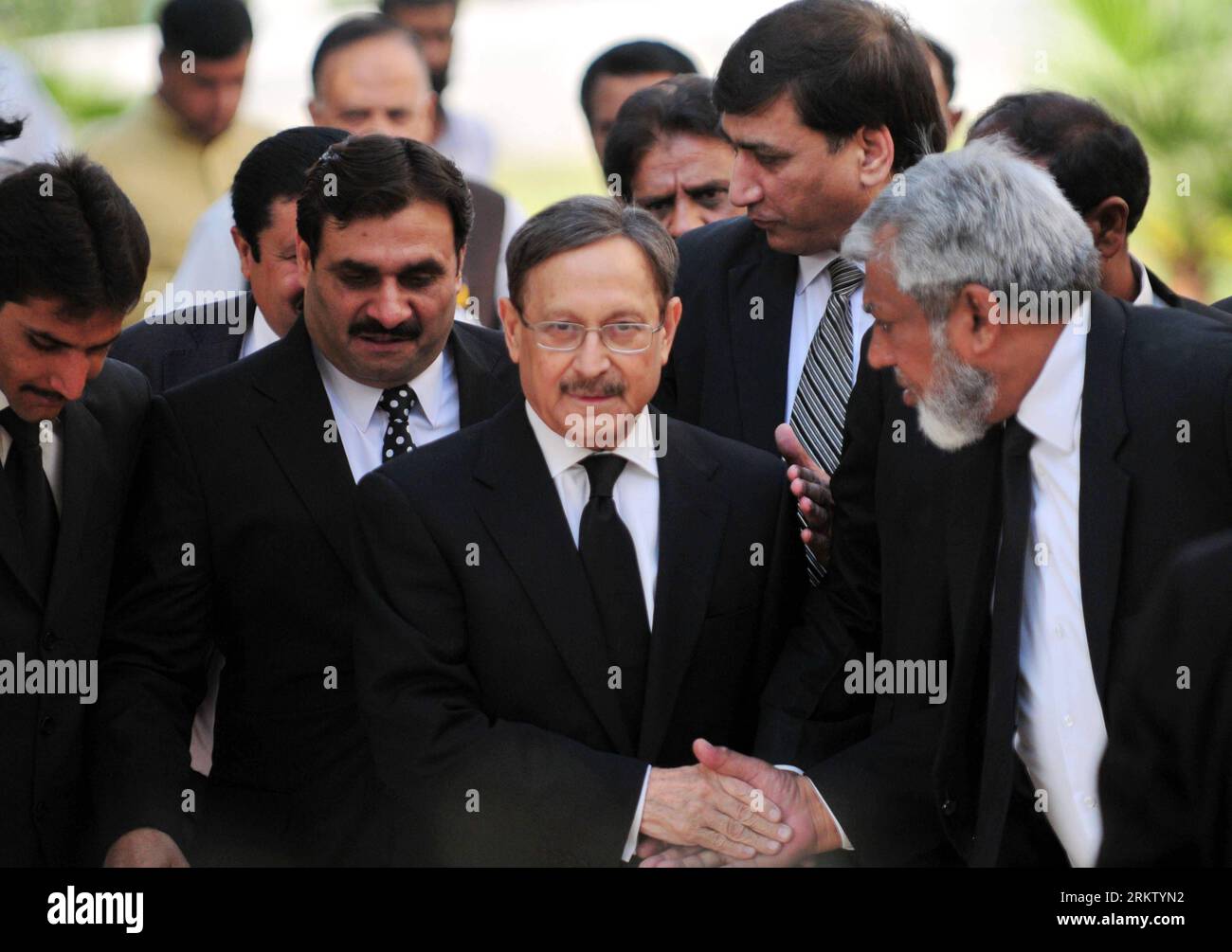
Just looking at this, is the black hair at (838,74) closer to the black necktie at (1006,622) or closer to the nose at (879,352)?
the nose at (879,352)

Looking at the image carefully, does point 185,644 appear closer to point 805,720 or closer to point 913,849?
point 805,720

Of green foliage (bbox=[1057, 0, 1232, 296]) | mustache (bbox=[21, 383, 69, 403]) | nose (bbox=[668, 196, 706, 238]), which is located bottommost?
mustache (bbox=[21, 383, 69, 403])

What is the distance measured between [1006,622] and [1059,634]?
0.10 meters

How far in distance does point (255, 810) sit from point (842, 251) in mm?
1825

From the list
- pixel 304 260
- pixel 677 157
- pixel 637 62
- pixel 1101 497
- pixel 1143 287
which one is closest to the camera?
pixel 1101 497

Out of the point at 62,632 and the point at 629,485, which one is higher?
the point at 629,485

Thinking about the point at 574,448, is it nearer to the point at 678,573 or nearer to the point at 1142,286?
the point at 678,573

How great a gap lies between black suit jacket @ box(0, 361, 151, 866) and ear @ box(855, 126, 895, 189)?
1994 mm

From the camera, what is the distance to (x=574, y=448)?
12.5 ft

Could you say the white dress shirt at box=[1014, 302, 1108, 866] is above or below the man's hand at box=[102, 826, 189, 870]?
above

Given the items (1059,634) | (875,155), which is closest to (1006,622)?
(1059,634)

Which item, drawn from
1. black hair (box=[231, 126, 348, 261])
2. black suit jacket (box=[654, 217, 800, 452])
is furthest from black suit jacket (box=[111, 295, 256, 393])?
black suit jacket (box=[654, 217, 800, 452])

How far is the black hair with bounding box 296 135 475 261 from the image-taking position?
4219 millimetres

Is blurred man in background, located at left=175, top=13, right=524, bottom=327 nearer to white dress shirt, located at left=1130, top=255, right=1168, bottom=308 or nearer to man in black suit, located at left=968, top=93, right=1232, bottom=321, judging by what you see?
man in black suit, located at left=968, top=93, right=1232, bottom=321
